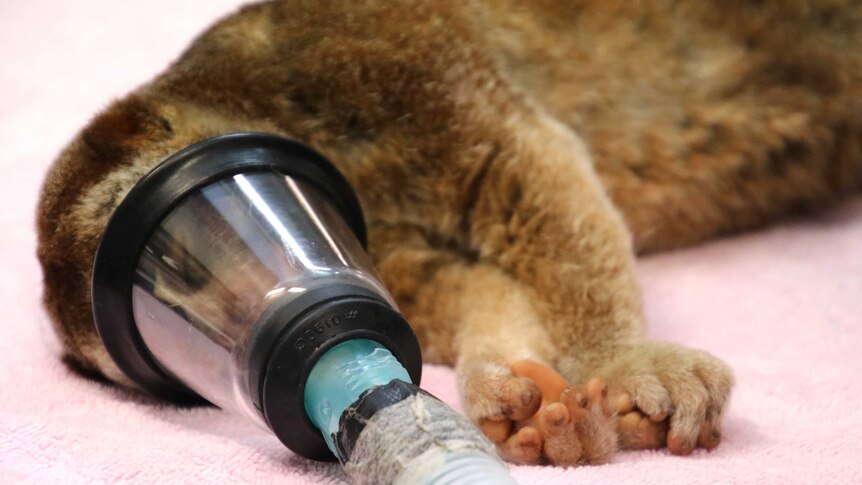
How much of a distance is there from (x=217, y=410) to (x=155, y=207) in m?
0.34

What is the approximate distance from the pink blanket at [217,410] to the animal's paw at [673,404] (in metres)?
0.03

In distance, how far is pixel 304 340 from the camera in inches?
41.7

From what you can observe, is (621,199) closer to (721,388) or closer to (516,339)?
(516,339)

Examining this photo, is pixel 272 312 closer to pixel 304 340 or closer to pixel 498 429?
pixel 304 340

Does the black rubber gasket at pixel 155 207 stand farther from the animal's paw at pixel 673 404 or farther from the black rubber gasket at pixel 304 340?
the animal's paw at pixel 673 404

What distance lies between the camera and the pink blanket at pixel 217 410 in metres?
1.18

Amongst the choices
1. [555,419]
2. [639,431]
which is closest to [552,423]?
[555,419]

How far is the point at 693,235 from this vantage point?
84.2 inches

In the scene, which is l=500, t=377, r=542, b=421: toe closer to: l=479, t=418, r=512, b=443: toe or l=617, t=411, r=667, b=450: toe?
l=479, t=418, r=512, b=443: toe

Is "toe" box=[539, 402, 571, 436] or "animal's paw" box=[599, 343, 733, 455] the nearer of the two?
"toe" box=[539, 402, 571, 436]

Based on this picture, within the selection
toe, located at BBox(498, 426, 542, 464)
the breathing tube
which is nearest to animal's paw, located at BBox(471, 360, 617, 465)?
toe, located at BBox(498, 426, 542, 464)

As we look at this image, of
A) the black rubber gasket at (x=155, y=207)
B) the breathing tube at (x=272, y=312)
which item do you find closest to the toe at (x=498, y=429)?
the breathing tube at (x=272, y=312)

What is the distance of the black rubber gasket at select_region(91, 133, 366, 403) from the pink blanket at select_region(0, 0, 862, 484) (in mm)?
110

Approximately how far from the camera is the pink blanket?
1.18m
